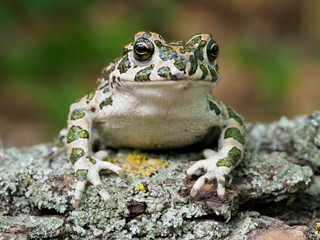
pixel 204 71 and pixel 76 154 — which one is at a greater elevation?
pixel 204 71

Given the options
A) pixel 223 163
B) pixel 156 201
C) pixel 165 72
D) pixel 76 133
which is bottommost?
pixel 156 201

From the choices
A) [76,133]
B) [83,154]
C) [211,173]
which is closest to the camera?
[211,173]

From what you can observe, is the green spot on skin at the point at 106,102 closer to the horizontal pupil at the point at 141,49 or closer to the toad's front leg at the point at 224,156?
the horizontal pupil at the point at 141,49

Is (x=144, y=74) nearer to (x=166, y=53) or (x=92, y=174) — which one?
(x=166, y=53)

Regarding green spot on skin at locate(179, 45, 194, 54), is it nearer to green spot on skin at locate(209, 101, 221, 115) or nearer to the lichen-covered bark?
green spot on skin at locate(209, 101, 221, 115)

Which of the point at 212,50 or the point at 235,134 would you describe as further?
the point at 235,134

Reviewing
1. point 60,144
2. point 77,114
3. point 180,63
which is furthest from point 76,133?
point 180,63

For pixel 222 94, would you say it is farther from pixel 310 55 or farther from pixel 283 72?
pixel 310 55
